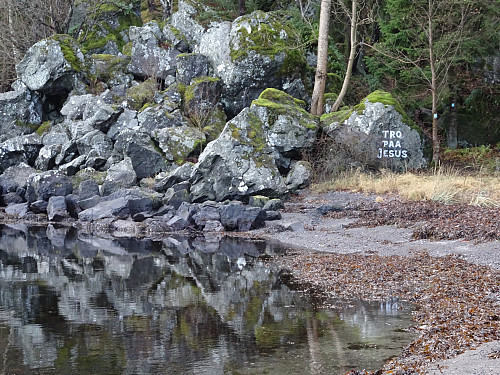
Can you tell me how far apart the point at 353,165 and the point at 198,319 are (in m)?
16.1

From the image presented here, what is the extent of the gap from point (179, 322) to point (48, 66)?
81.3 feet

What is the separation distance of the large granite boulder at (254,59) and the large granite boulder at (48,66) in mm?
7382

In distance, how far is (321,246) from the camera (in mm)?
15070

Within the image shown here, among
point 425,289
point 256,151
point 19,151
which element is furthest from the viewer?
point 19,151

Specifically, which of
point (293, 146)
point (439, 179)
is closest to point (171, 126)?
point (293, 146)

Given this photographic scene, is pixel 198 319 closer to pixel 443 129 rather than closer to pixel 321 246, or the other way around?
pixel 321 246

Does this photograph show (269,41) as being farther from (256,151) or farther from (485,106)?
(485,106)

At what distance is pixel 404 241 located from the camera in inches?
574

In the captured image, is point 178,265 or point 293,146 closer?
point 178,265

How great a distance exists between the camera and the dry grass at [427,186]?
57.4 ft

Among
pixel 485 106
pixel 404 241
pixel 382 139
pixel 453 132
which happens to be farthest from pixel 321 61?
pixel 404 241

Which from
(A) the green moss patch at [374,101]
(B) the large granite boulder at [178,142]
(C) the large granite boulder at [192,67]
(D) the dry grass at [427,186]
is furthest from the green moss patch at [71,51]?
(D) the dry grass at [427,186]

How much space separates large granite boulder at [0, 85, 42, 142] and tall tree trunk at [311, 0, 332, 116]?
1455cm

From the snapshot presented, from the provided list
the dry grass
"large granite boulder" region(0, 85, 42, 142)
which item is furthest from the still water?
"large granite boulder" region(0, 85, 42, 142)
